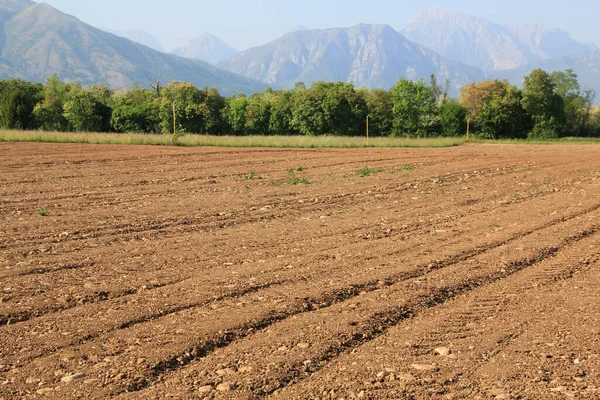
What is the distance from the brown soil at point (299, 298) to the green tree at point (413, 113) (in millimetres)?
55193

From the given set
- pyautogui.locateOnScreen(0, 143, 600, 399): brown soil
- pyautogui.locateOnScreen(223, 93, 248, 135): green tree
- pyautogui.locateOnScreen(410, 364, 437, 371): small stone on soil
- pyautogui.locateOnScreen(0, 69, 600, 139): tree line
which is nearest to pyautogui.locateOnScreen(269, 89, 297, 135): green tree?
pyautogui.locateOnScreen(0, 69, 600, 139): tree line

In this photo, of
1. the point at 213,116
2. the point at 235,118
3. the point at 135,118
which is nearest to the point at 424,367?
the point at 135,118

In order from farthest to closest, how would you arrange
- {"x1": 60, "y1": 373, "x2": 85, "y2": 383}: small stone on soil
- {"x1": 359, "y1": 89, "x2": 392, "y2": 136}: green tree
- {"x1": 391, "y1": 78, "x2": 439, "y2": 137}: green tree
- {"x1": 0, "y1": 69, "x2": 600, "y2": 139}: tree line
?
1. {"x1": 359, "y1": 89, "x2": 392, "y2": 136}: green tree
2. {"x1": 391, "y1": 78, "x2": 439, "y2": 137}: green tree
3. {"x1": 0, "y1": 69, "x2": 600, "y2": 139}: tree line
4. {"x1": 60, "y1": 373, "x2": 85, "y2": 383}: small stone on soil

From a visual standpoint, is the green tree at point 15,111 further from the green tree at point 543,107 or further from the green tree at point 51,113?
the green tree at point 543,107

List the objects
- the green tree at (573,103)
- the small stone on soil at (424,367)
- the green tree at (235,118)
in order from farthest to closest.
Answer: the green tree at (573,103), the green tree at (235,118), the small stone on soil at (424,367)

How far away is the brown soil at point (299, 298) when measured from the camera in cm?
469

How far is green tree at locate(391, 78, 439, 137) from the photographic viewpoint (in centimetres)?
6844

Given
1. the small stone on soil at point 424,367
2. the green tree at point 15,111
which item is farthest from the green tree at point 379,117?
the small stone on soil at point 424,367

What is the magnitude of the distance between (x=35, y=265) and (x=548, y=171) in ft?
63.5

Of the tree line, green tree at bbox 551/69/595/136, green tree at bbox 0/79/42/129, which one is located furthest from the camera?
green tree at bbox 551/69/595/136

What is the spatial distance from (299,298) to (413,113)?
6443 centimetres

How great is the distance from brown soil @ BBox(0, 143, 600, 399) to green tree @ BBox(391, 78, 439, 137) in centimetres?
5519

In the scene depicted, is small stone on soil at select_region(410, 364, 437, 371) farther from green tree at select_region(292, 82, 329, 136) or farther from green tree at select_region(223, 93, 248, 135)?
green tree at select_region(223, 93, 248, 135)

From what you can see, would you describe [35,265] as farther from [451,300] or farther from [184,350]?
[451,300]
